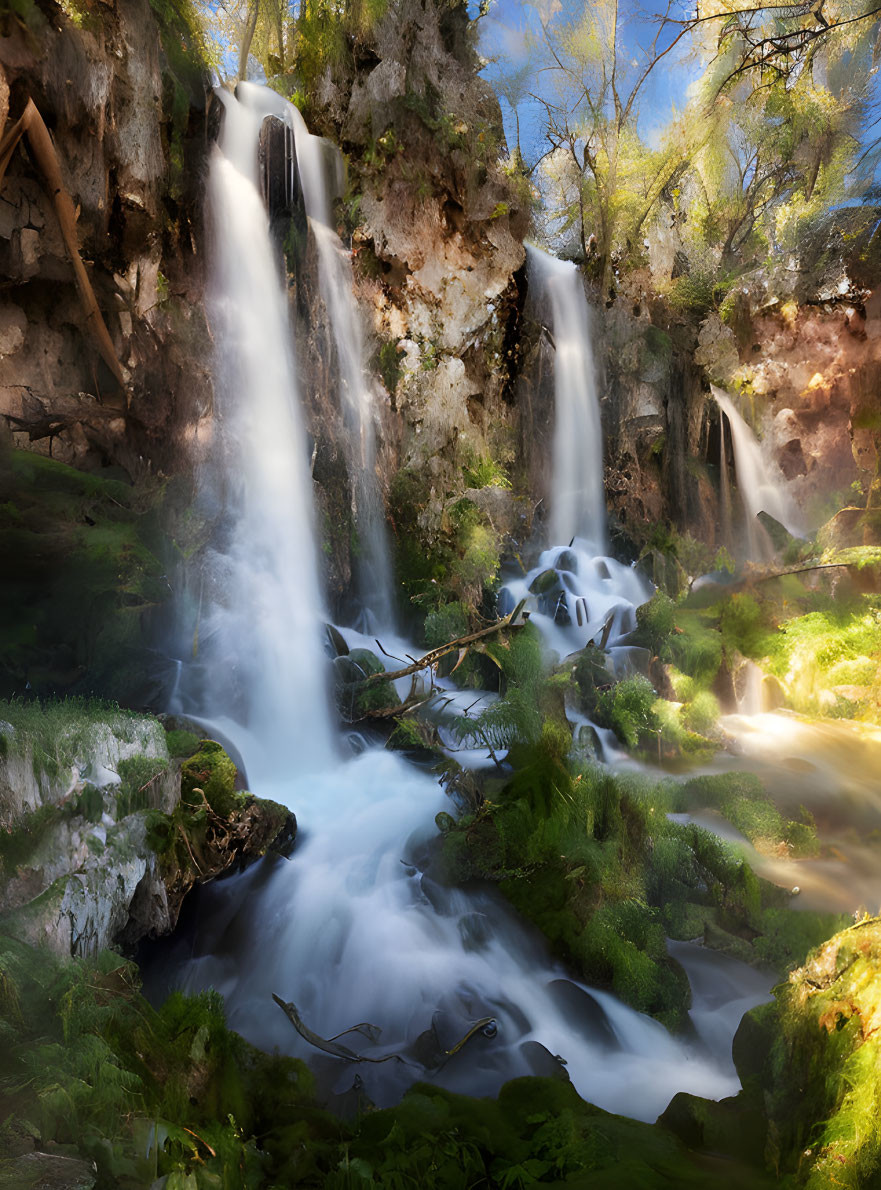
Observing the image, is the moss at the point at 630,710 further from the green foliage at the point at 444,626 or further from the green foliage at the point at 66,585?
the green foliage at the point at 66,585

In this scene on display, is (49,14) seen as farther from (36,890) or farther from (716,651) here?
(716,651)

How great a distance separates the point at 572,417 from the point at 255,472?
25.8 feet

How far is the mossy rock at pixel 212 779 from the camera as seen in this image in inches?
202

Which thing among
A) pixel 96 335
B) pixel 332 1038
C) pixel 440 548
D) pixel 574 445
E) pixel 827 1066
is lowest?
pixel 332 1038

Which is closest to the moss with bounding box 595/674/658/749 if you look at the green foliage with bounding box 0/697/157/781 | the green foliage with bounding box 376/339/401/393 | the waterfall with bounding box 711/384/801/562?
the green foliage with bounding box 0/697/157/781

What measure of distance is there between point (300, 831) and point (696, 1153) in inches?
148

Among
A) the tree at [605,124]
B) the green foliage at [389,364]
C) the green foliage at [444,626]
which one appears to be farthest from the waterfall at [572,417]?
the green foliage at [444,626]

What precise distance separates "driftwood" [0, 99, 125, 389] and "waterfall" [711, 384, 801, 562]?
13.2 m

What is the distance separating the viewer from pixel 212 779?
5.30 meters

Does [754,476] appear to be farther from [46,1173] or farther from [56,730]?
[46,1173]

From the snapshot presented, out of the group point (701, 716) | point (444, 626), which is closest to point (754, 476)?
point (701, 716)

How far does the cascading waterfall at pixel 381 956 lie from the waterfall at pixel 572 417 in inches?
319

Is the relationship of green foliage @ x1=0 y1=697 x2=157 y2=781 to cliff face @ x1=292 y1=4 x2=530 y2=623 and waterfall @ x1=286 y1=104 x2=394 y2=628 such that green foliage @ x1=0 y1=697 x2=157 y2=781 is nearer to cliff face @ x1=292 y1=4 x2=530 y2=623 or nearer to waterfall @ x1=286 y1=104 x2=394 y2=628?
waterfall @ x1=286 y1=104 x2=394 y2=628

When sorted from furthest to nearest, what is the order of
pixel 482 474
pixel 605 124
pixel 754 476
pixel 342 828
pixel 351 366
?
pixel 754 476 < pixel 605 124 < pixel 482 474 < pixel 351 366 < pixel 342 828
